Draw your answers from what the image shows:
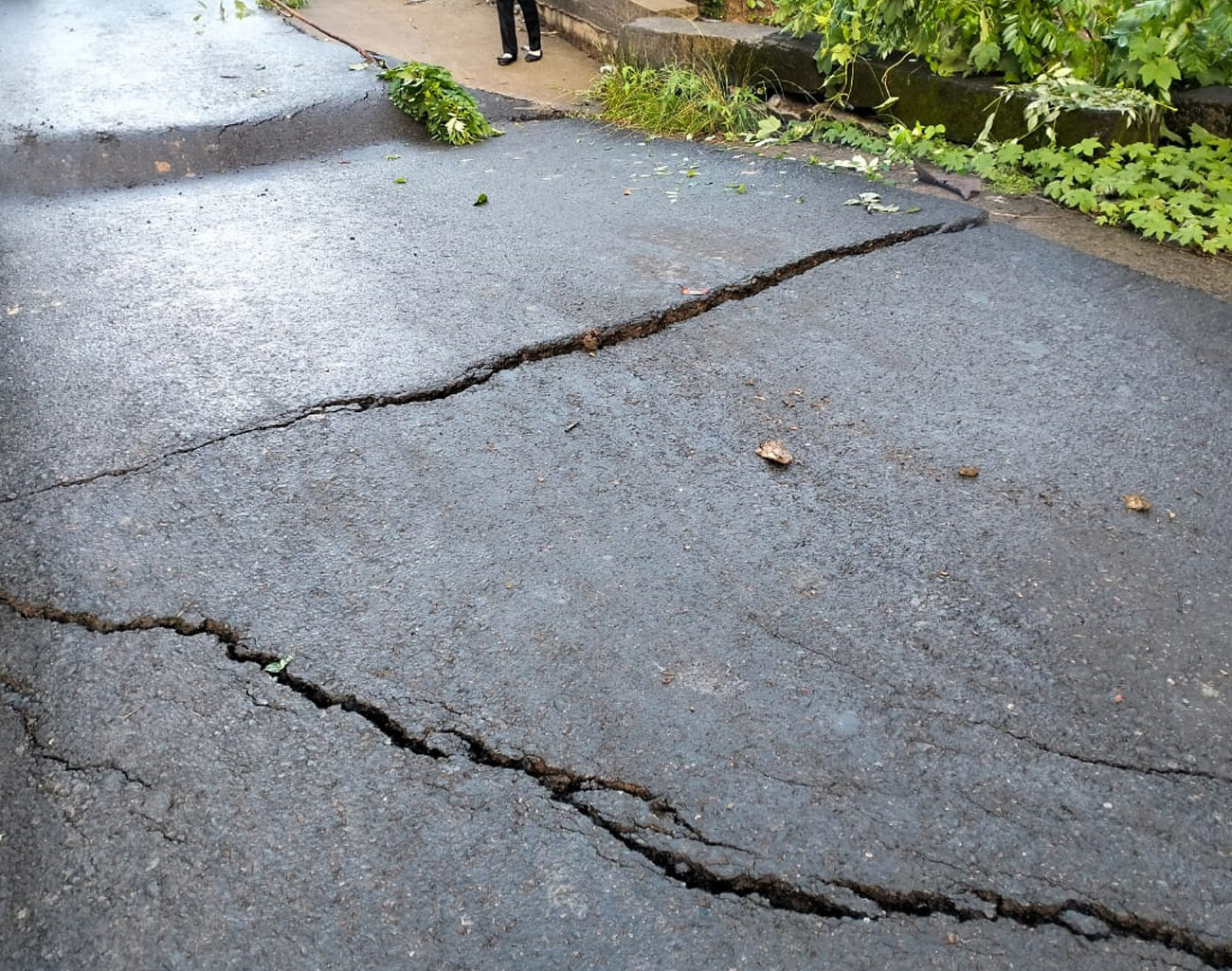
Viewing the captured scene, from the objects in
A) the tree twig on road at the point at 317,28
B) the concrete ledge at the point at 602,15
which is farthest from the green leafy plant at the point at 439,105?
the concrete ledge at the point at 602,15

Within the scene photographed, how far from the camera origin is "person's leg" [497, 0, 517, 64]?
7.90 m

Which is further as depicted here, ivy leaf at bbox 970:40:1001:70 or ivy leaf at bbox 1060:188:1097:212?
ivy leaf at bbox 970:40:1001:70

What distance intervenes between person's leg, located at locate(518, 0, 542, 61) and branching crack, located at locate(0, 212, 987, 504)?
175 inches

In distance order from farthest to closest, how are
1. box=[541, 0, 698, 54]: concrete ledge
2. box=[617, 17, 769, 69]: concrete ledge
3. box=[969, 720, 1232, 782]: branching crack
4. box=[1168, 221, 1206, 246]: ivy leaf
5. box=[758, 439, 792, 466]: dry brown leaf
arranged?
box=[541, 0, 698, 54]: concrete ledge → box=[617, 17, 769, 69]: concrete ledge → box=[1168, 221, 1206, 246]: ivy leaf → box=[758, 439, 792, 466]: dry brown leaf → box=[969, 720, 1232, 782]: branching crack

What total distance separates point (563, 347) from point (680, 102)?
Answer: 351cm

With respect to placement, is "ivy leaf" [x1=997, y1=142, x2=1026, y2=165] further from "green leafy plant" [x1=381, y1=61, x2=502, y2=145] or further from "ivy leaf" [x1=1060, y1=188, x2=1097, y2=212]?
"green leafy plant" [x1=381, y1=61, x2=502, y2=145]

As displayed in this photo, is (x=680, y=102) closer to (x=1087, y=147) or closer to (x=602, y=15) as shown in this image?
(x=602, y=15)

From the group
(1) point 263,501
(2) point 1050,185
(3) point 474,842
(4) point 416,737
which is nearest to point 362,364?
(1) point 263,501

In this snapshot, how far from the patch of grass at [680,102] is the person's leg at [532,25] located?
4.18ft

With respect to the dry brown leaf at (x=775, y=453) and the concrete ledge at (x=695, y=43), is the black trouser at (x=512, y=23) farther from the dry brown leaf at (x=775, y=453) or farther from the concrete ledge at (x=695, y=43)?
the dry brown leaf at (x=775, y=453)

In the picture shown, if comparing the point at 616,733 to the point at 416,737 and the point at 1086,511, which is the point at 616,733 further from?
the point at 1086,511

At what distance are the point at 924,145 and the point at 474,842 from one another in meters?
4.95

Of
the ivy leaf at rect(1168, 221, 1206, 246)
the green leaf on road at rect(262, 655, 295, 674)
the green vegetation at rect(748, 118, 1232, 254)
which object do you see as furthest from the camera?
the green vegetation at rect(748, 118, 1232, 254)

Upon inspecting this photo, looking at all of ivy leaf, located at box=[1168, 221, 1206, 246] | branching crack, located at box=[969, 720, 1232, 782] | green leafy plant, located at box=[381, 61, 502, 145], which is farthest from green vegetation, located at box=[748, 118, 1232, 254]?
branching crack, located at box=[969, 720, 1232, 782]
